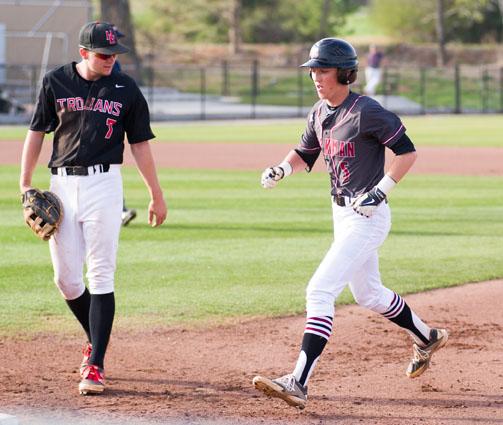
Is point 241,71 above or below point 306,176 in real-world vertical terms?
below

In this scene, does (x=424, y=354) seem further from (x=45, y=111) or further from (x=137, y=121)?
(x=45, y=111)

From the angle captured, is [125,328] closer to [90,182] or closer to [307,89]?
[90,182]

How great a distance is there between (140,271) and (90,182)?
13.0 ft

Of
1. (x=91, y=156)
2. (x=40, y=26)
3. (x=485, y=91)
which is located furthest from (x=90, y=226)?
(x=485, y=91)

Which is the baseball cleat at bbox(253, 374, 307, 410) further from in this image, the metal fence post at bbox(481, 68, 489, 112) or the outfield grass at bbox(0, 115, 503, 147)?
the metal fence post at bbox(481, 68, 489, 112)

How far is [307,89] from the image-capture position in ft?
163

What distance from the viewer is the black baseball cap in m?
6.04

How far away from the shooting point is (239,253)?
10.9m

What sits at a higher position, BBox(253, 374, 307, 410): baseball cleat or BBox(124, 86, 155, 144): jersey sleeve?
BBox(124, 86, 155, 144): jersey sleeve

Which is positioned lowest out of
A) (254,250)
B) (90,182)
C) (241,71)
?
(241,71)

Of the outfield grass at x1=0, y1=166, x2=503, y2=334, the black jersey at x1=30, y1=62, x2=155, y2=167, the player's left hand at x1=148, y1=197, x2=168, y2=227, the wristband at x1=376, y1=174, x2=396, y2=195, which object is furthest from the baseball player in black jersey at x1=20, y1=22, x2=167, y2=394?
the outfield grass at x1=0, y1=166, x2=503, y2=334

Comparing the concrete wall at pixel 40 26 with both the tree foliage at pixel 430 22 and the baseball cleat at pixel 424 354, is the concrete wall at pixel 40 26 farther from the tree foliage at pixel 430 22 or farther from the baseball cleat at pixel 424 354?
the baseball cleat at pixel 424 354

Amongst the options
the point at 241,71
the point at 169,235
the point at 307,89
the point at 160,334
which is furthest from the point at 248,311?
the point at 241,71

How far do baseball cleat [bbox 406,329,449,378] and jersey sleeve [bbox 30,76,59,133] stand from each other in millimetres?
2537
